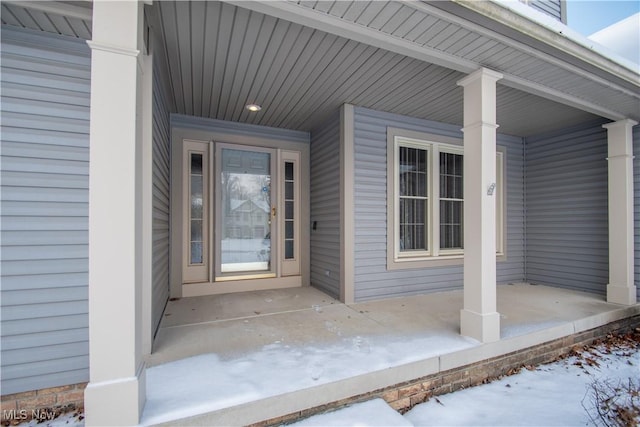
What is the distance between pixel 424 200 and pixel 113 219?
13.0 ft

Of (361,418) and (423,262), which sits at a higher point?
(423,262)

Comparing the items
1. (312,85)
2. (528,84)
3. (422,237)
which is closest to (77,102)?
(312,85)

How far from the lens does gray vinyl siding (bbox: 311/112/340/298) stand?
406 cm

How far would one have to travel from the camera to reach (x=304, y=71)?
2945mm

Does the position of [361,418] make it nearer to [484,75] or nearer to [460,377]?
[460,377]

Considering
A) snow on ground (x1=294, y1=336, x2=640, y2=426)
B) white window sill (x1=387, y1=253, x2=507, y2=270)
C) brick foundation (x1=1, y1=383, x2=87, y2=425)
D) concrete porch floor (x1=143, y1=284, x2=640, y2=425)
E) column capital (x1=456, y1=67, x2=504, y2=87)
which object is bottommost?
snow on ground (x1=294, y1=336, x2=640, y2=426)

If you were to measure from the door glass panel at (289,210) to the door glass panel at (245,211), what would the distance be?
0.27m

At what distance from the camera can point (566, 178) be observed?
4.75m

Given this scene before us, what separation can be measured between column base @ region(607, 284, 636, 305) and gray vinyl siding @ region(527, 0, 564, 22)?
3735 millimetres

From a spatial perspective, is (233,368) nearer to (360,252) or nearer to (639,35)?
(360,252)

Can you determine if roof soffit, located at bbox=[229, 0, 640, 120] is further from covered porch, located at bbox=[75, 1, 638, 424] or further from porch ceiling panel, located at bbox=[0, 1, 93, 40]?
porch ceiling panel, located at bbox=[0, 1, 93, 40]

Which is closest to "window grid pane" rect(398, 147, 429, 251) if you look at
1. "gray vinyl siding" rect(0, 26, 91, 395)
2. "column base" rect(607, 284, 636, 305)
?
"column base" rect(607, 284, 636, 305)

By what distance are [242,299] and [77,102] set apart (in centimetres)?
280

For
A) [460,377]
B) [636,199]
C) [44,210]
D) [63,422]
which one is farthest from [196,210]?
[636,199]
